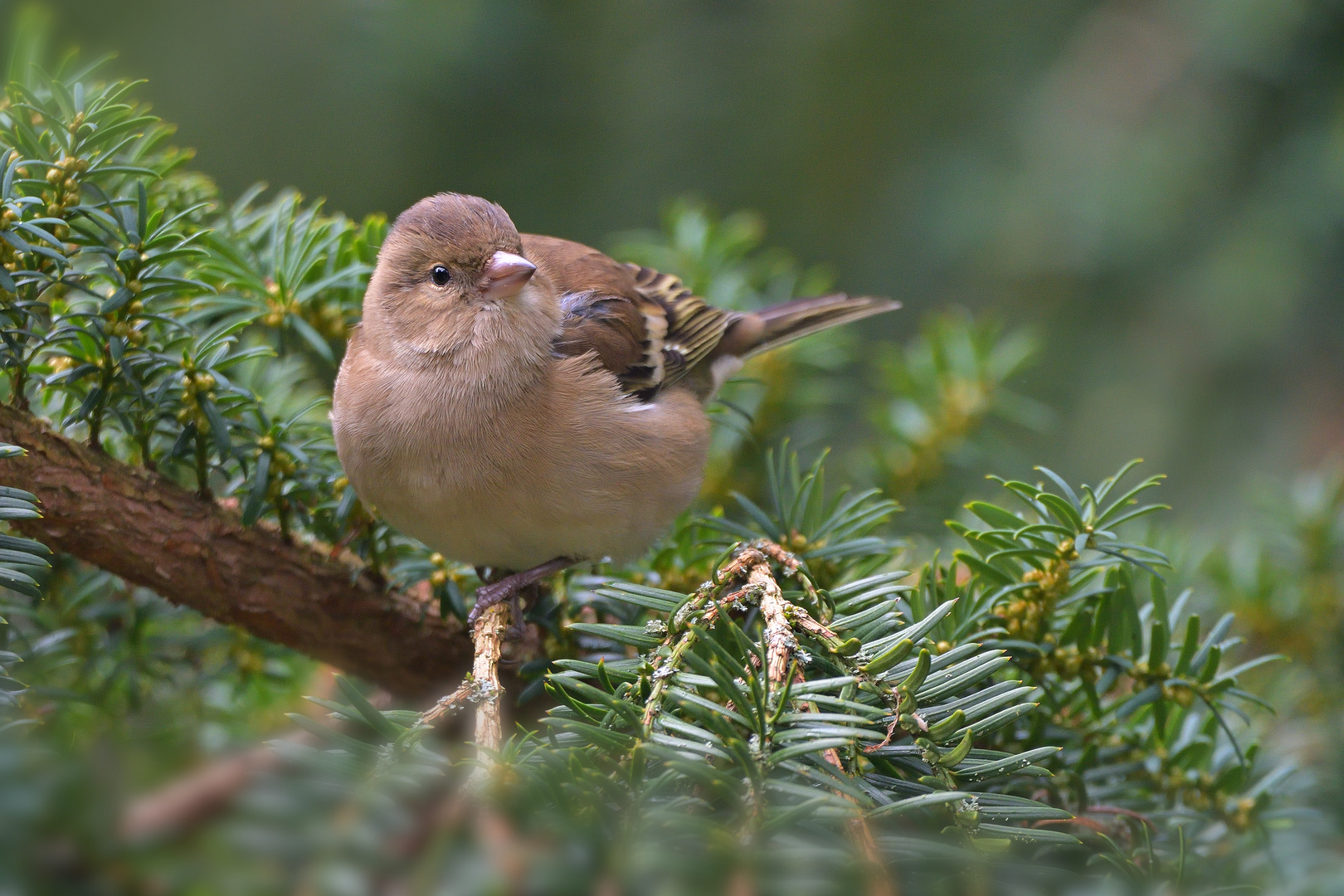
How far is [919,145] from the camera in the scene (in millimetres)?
3957

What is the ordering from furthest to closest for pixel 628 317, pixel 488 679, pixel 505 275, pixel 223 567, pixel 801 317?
pixel 801 317, pixel 628 317, pixel 505 275, pixel 223 567, pixel 488 679

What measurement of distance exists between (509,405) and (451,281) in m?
0.38

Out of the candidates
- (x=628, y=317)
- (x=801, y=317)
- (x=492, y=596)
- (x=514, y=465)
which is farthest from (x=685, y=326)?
(x=492, y=596)

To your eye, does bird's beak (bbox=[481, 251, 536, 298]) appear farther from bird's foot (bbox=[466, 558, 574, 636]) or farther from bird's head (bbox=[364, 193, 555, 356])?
bird's foot (bbox=[466, 558, 574, 636])

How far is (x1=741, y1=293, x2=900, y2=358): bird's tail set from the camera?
2803 mm

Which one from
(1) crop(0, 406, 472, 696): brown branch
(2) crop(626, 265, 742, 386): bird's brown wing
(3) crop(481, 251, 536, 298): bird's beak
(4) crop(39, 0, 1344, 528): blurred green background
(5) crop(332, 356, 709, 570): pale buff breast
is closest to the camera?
(1) crop(0, 406, 472, 696): brown branch

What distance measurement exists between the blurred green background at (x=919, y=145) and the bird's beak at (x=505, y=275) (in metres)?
1.76

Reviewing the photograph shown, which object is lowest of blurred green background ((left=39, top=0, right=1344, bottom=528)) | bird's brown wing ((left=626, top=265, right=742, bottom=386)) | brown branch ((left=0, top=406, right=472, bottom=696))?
Answer: brown branch ((left=0, top=406, right=472, bottom=696))

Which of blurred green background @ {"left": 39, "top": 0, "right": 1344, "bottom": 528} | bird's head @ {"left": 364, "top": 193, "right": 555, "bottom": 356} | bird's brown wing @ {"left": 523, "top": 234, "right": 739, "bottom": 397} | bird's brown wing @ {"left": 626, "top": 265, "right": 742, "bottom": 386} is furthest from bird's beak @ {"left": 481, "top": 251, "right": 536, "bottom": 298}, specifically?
blurred green background @ {"left": 39, "top": 0, "right": 1344, "bottom": 528}

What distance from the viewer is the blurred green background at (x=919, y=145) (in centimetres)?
328

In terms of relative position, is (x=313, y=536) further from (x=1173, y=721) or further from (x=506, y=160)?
(x=506, y=160)

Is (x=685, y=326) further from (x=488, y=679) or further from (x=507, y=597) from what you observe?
(x=488, y=679)

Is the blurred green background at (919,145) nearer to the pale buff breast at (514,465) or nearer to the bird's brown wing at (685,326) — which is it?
the bird's brown wing at (685,326)

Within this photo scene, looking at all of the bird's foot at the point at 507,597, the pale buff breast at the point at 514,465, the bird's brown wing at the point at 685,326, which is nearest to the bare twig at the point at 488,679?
the bird's foot at the point at 507,597
